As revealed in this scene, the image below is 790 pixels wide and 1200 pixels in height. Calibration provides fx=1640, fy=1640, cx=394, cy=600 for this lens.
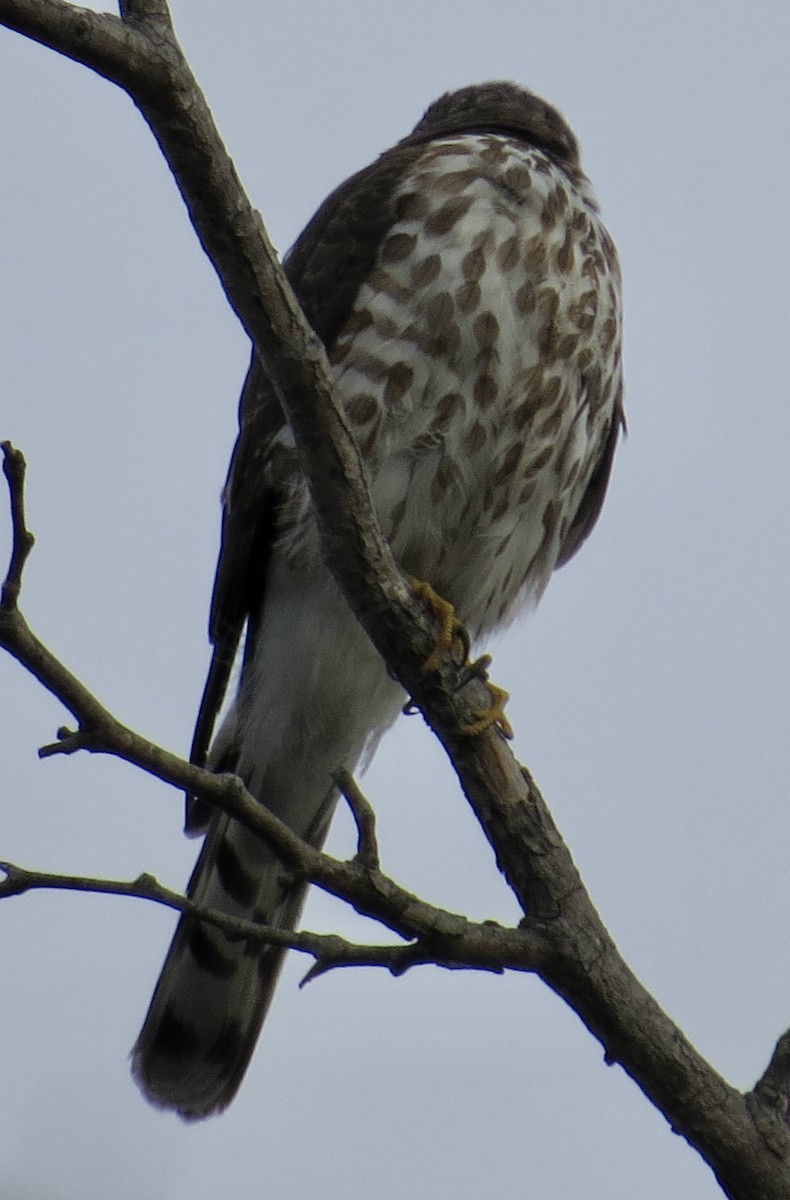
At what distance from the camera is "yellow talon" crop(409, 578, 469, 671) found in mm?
3217

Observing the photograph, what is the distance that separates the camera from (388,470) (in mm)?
4031

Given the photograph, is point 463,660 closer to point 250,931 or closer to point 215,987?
point 250,931

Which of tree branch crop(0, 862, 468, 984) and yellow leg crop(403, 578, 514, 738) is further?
yellow leg crop(403, 578, 514, 738)

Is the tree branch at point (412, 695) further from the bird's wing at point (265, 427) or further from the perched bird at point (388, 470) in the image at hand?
the bird's wing at point (265, 427)

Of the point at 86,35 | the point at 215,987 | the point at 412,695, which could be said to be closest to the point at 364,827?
the point at 412,695

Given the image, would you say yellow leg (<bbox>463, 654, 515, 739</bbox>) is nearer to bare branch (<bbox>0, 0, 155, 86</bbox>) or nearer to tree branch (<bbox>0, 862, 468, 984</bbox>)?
tree branch (<bbox>0, 862, 468, 984</bbox>)

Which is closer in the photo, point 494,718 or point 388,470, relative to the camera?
point 494,718

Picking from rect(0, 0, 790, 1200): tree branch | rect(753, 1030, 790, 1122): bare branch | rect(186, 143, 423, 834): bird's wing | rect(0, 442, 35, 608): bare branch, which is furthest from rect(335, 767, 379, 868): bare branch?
rect(186, 143, 423, 834): bird's wing

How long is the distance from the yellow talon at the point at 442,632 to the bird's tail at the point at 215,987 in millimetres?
→ 895

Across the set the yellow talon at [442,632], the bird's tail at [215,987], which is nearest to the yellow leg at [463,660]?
the yellow talon at [442,632]

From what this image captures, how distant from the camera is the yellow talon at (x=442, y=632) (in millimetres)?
3217

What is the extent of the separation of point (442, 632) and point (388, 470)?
811 mm

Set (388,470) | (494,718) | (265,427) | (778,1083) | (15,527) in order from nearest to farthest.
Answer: (15,527), (778,1083), (494,718), (388,470), (265,427)

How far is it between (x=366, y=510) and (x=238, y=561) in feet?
4.33
